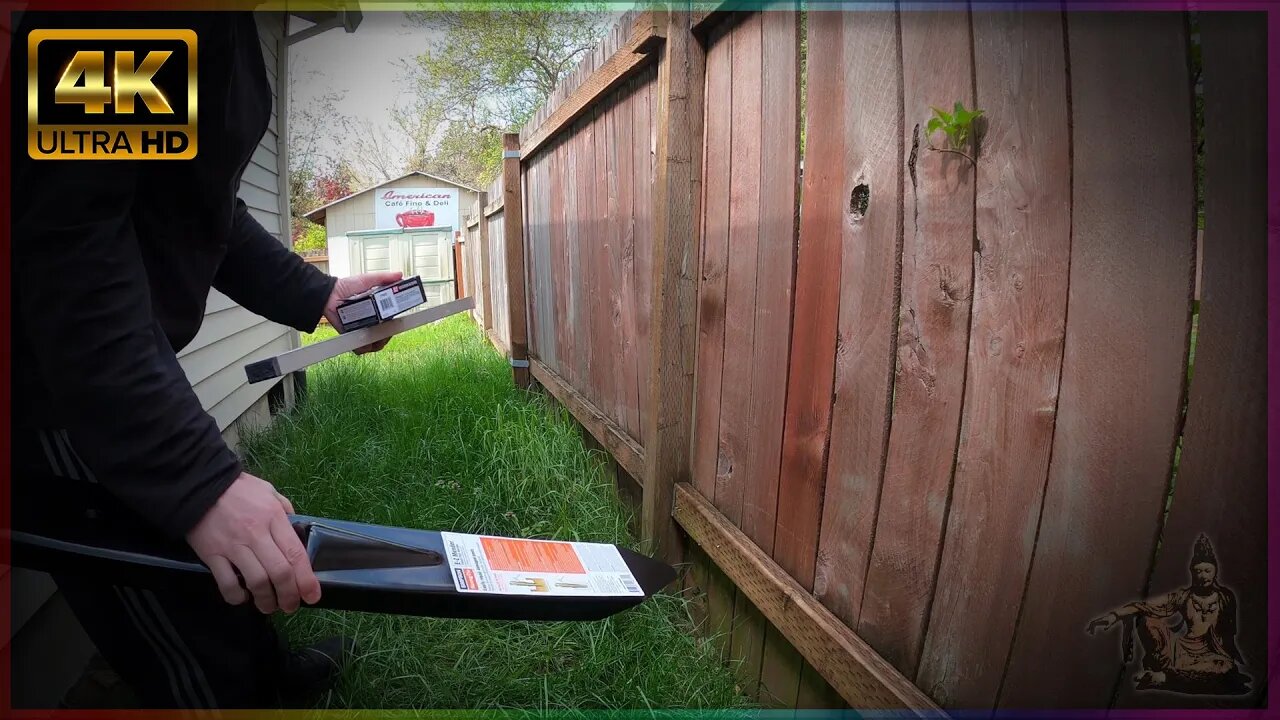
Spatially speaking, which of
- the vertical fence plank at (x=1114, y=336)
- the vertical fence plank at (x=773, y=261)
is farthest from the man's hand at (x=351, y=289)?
the vertical fence plank at (x=1114, y=336)

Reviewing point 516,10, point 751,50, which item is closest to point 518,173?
point 751,50

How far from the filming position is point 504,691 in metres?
1.80

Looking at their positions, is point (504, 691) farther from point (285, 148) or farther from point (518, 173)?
point (285, 148)

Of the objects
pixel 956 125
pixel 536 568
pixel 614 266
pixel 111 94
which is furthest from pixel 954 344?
pixel 614 266

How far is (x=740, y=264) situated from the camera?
1.73 m

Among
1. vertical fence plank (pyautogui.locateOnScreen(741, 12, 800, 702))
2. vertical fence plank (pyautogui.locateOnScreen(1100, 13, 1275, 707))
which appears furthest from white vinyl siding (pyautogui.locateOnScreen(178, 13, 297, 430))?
vertical fence plank (pyautogui.locateOnScreen(1100, 13, 1275, 707))

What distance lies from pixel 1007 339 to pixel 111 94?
55.1 inches

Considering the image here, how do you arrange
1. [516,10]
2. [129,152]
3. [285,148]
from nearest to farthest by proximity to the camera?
1. [129,152]
2. [285,148]
3. [516,10]

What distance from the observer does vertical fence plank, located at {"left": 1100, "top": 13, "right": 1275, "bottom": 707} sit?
0.67 m

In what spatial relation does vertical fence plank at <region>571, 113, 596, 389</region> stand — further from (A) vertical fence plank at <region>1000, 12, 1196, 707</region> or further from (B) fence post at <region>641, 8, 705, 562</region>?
(A) vertical fence plank at <region>1000, 12, 1196, 707</region>

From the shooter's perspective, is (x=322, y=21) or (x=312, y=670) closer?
(x=312, y=670)

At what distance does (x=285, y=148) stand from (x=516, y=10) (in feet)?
53.0

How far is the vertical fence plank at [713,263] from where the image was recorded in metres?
1.81

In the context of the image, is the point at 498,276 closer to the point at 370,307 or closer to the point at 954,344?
the point at 370,307
